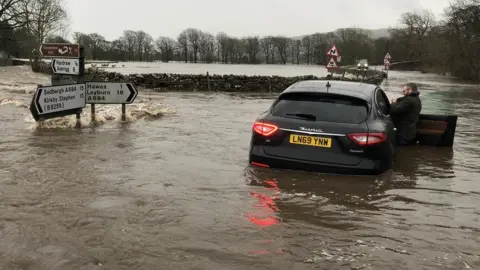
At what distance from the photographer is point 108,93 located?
464 inches

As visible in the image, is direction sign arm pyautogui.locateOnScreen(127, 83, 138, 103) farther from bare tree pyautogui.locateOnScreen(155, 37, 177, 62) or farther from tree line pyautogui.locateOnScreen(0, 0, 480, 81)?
bare tree pyautogui.locateOnScreen(155, 37, 177, 62)

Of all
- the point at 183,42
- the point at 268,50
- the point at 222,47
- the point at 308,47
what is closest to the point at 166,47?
the point at 183,42

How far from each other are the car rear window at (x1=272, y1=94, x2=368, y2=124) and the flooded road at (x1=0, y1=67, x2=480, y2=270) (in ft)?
2.81

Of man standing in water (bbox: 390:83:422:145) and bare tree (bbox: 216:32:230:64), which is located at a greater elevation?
bare tree (bbox: 216:32:230:64)

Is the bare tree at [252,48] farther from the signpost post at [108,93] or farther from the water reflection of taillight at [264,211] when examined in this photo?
the water reflection of taillight at [264,211]

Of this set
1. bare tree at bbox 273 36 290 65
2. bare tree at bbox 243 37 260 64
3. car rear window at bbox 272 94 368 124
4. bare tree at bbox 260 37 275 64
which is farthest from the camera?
bare tree at bbox 273 36 290 65

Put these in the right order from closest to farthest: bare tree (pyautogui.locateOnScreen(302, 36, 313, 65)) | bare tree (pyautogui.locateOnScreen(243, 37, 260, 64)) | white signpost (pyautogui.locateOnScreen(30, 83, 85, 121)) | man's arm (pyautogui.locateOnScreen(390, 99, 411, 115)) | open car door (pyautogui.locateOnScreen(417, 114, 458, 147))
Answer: man's arm (pyautogui.locateOnScreen(390, 99, 411, 115)) < open car door (pyautogui.locateOnScreen(417, 114, 458, 147)) < white signpost (pyautogui.locateOnScreen(30, 83, 85, 121)) < bare tree (pyautogui.locateOnScreen(243, 37, 260, 64)) < bare tree (pyautogui.locateOnScreen(302, 36, 313, 65))

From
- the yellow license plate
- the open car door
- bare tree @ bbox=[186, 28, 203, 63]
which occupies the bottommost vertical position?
the open car door

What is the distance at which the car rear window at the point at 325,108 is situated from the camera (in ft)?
20.0

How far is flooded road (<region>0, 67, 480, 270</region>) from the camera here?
396 cm

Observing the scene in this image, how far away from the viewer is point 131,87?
12.0 m

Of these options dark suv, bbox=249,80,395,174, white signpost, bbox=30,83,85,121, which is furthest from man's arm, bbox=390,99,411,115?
white signpost, bbox=30,83,85,121

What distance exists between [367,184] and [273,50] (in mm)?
168621

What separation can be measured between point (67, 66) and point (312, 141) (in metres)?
7.63
